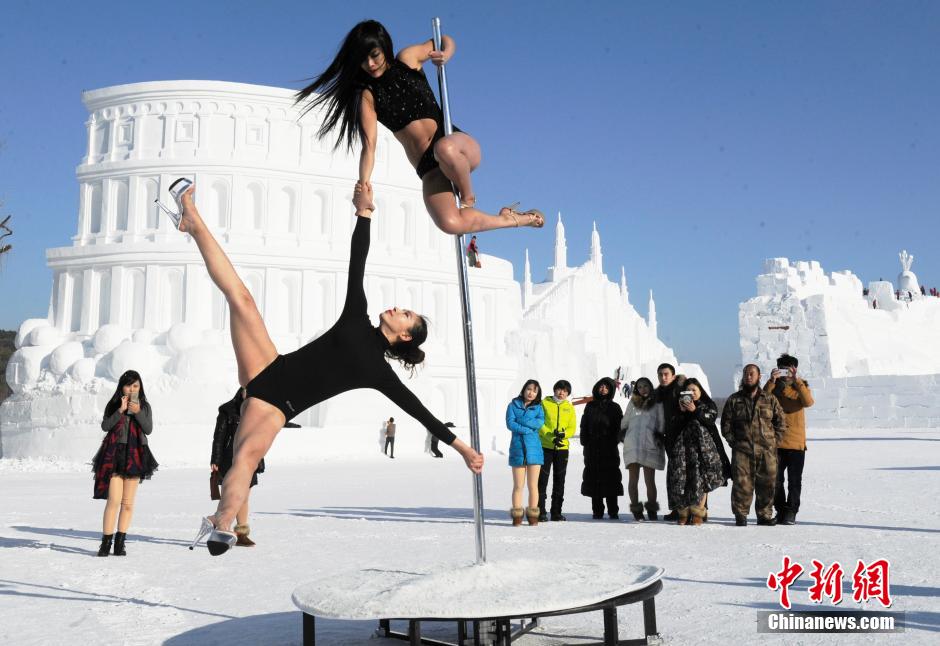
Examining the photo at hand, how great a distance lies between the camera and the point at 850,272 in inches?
2518

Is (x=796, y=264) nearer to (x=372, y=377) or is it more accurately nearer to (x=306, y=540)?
(x=306, y=540)

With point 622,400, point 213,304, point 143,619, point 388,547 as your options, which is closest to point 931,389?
point 622,400

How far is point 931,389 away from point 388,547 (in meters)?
38.9

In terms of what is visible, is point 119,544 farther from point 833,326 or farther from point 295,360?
point 833,326

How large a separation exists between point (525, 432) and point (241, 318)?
6.85 meters

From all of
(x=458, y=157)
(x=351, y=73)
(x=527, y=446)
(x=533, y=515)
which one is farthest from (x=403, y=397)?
(x=533, y=515)

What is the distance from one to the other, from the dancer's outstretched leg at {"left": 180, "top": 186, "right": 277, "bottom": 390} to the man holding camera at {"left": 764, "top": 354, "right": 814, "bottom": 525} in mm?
7739

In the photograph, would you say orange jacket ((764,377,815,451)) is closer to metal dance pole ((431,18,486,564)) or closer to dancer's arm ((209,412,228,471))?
metal dance pole ((431,18,486,564))

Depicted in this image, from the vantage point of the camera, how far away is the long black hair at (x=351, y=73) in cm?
466

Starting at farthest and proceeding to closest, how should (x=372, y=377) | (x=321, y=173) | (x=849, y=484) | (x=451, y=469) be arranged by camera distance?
(x=321, y=173) → (x=451, y=469) → (x=849, y=484) → (x=372, y=377)

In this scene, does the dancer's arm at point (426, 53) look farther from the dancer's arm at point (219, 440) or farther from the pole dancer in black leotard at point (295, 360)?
the dancer's arm at point (219, 440)

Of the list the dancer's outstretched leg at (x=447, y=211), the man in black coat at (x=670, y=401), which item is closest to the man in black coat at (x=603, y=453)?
the man in black coat at (x=670, y=401)

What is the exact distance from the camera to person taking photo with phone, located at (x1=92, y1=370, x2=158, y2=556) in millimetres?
8734

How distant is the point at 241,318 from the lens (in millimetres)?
4406
